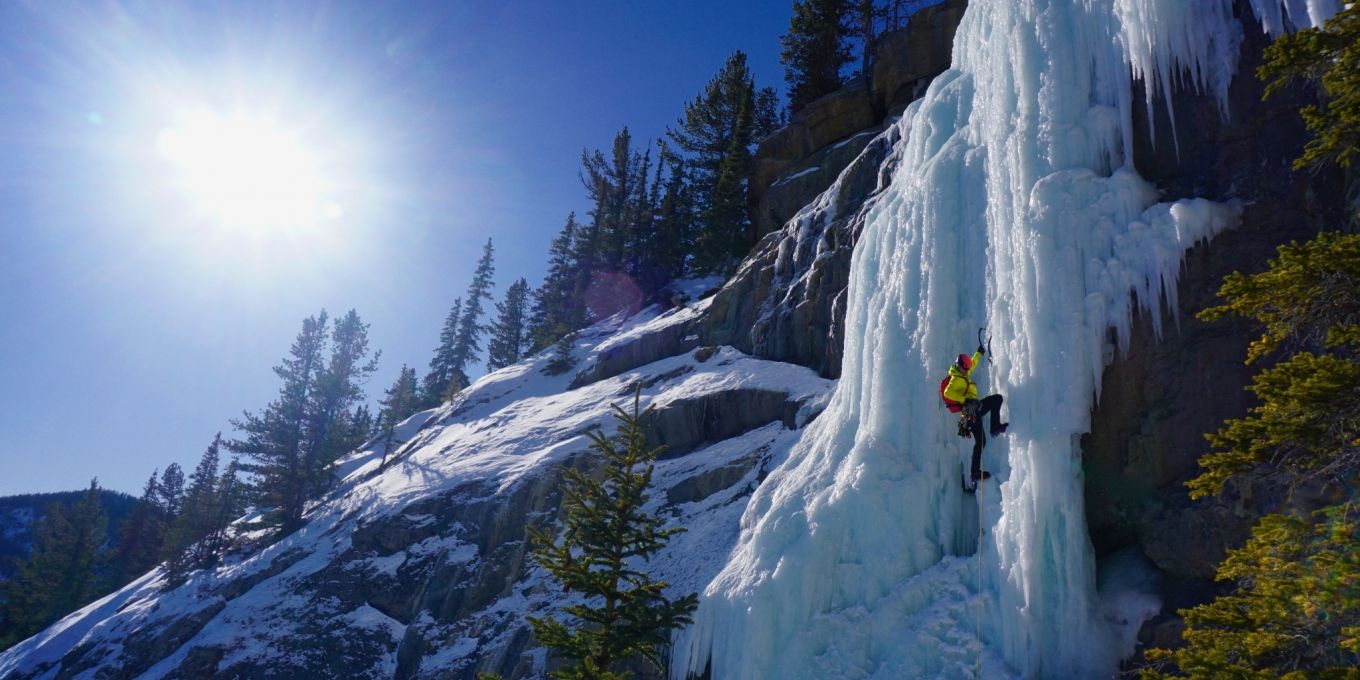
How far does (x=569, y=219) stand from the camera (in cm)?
5116

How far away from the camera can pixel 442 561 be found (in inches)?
766

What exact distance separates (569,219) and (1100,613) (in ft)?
150

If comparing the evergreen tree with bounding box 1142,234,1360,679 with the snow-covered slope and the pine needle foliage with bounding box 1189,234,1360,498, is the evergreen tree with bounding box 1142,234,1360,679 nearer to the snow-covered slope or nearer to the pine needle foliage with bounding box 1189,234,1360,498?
the pine needle foliage with bounding box 1189,234,1360,498

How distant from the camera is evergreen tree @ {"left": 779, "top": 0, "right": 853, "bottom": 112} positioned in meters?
34.5

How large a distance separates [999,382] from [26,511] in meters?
108

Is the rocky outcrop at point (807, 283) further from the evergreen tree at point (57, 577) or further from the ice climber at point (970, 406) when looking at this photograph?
the evergreen tree at point (57, 577)

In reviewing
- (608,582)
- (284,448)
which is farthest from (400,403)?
(608,582)

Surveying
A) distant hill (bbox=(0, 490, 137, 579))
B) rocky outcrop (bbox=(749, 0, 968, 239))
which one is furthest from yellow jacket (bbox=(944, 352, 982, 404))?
distant hill (bbox=(0, 490, 137, 579))

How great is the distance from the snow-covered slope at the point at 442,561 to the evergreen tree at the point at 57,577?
1207 cm

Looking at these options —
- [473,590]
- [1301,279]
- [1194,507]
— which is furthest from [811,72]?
[1301,279]

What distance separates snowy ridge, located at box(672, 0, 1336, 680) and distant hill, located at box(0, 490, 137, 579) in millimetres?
89764

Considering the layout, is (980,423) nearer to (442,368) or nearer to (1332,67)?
(1332,67)

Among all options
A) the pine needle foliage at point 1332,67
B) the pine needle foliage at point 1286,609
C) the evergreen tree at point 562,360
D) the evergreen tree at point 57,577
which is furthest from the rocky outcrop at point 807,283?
the evergreen tree at point 57,577

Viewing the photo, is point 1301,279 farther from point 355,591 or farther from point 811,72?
point 811,72
